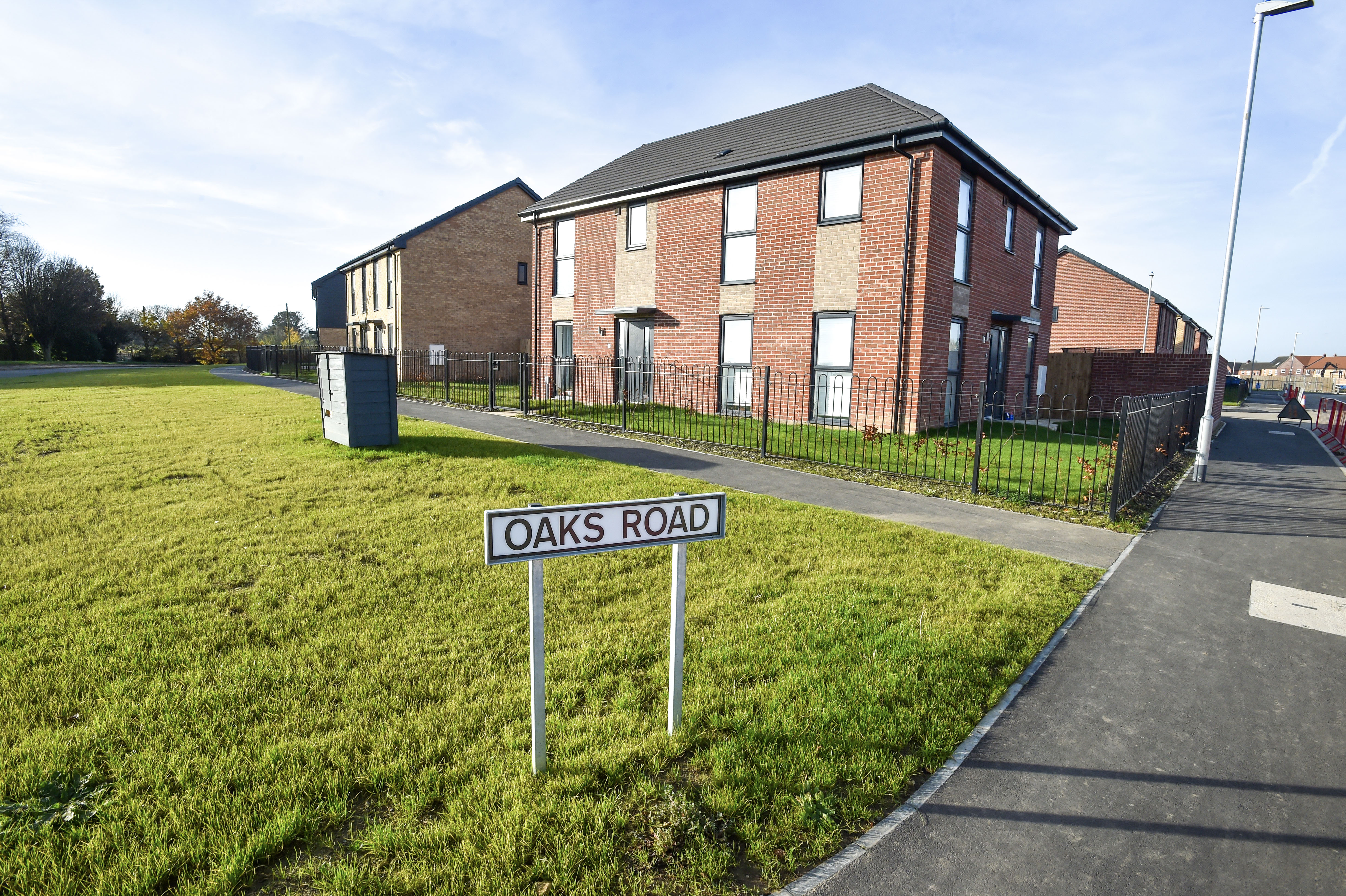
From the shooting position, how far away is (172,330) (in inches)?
2434

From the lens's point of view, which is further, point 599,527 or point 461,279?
point 461,279

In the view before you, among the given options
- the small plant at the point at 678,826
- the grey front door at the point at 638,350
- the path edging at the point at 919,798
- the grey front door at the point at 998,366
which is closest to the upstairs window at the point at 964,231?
the grey front door at the point at 998,366

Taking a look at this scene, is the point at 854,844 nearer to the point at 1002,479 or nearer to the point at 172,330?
the point at 1002,479

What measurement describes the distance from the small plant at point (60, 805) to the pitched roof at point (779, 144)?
14.4 meters

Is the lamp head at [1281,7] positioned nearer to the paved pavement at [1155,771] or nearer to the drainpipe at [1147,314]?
the paved pavement at [1155,771]

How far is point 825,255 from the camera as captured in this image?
14656 mm

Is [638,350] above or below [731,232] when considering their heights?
below

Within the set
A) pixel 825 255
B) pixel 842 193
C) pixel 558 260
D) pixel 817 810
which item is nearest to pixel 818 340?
pixel 825 255

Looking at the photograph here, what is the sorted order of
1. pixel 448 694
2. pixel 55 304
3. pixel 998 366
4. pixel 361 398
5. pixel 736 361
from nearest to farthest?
pixel 448 694 → pixel 361 398 → pixel 736 361 → pixel 998 366 → pixel 55 304

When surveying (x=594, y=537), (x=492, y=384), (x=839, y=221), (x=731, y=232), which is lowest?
(x=594, y=537)

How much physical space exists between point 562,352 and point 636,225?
5.04 meters

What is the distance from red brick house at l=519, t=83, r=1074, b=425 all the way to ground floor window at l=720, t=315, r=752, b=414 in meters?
0.06

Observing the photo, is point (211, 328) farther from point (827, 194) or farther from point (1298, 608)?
point (1298, 608)

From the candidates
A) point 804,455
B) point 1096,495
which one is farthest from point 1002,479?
point 804,455
